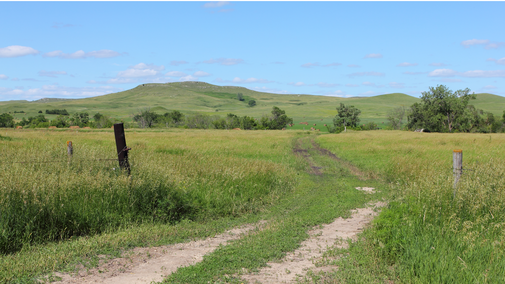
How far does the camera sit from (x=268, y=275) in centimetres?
543

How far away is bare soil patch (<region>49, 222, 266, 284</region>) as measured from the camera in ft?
17.4

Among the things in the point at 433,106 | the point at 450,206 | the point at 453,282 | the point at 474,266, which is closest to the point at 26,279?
the point at 453,282

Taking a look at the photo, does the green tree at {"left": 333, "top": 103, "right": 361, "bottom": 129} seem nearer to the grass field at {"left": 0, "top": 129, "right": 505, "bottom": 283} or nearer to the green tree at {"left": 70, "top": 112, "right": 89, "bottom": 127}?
the green tree at {"left": 70, "top": 112, "right": 89, "bottom": 127}

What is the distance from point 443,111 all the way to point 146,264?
97.2 metres

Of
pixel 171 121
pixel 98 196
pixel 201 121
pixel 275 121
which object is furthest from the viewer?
pixel 275 121

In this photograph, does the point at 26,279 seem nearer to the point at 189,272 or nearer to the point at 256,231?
the point at 189,272

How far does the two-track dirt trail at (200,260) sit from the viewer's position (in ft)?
17.5

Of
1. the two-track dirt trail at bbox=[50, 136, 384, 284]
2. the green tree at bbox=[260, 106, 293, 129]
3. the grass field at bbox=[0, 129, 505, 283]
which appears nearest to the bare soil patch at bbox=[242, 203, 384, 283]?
the two-track dirt trail at bbox=[50, 136, 384, 284]

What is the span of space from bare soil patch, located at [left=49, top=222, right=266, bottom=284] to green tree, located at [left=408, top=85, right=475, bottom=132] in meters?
91.8

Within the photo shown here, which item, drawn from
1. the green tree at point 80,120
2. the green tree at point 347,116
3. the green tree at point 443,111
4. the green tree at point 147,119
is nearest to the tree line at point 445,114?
the green tree at point 443,111

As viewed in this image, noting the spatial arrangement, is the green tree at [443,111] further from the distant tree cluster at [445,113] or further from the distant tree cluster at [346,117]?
the distant tree cluster at [346,117]

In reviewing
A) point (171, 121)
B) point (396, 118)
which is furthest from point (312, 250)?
point (396, 118)

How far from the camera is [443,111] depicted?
88.2 meters

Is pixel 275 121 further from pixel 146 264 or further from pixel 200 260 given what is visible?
pixel 146 264
